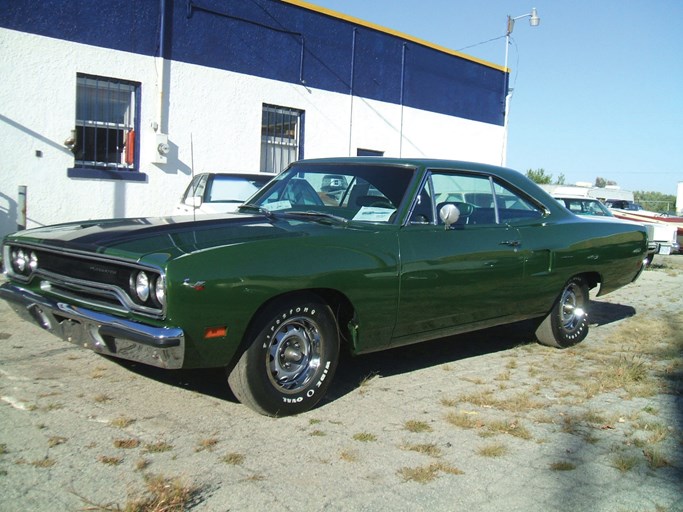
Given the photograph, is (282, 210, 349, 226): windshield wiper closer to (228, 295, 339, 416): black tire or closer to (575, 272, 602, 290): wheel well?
(228, 295, 339, 416): black tire

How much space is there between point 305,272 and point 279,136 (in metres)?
10.6

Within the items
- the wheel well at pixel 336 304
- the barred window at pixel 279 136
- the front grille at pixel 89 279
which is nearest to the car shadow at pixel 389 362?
the wheel well at pixel 336 304

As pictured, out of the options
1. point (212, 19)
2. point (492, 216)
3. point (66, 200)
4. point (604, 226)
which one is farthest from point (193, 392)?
point (212, 19)

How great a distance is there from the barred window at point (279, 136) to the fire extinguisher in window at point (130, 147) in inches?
113

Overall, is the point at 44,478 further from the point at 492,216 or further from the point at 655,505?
the point at 492,216

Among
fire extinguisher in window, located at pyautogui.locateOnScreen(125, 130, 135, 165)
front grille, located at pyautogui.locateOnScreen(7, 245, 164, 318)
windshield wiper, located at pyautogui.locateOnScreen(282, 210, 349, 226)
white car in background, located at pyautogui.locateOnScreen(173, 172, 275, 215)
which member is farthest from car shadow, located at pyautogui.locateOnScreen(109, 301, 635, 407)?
fire extinguisher in window, located at pyautogui.locateOnScreen(125, 130, 135, 165)

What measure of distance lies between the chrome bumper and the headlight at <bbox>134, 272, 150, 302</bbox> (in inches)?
5.6

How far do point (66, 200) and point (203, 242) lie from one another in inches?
313

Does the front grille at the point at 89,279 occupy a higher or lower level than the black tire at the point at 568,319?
higher

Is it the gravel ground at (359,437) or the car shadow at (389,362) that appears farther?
the car shadow at (389,362)

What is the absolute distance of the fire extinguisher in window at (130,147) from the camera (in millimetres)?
11664

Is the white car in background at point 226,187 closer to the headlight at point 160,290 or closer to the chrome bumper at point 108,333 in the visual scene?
the chrome bumper at point 108,333

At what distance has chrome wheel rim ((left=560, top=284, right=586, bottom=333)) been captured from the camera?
6.26m

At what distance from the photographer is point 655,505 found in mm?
3199
